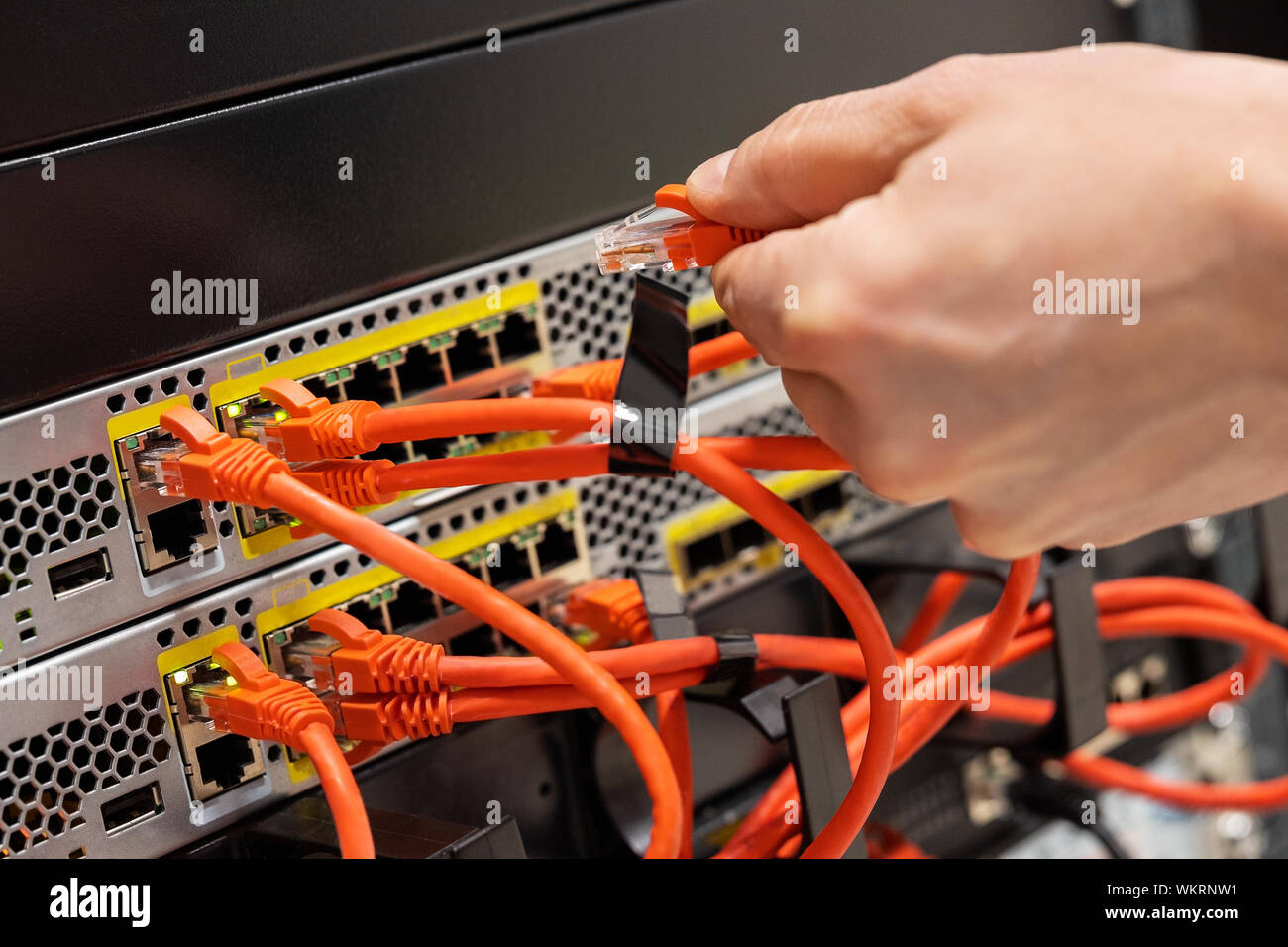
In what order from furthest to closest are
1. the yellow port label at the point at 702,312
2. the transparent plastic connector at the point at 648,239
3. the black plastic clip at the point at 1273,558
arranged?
the black plastic clip at the point at 1273,558, the yellow port label at the point at 702,312, the transparent plastic connector at the point at 648,239

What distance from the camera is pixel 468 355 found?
26.8 inches

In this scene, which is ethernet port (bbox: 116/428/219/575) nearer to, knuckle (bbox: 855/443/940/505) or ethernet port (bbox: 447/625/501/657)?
ethernet port (bbox: 447/625/501/657)

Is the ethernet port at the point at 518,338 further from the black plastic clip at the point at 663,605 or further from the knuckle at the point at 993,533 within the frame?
the knuckle at the point at 993,533

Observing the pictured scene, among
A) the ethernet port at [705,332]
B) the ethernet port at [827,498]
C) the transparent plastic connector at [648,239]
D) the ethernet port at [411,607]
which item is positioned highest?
the transparent plastic connector at [648,239]

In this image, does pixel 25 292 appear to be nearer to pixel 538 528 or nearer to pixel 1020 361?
pixel 538 528

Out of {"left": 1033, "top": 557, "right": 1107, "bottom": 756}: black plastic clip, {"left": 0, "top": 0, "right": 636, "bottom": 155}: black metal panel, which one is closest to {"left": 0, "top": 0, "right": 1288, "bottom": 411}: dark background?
{"left": 0, "top": 0, "right": 636, "bottom": 155}: black metal panel

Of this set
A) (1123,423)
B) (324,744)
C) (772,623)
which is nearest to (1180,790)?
(772,623)

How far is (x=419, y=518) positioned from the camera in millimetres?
664

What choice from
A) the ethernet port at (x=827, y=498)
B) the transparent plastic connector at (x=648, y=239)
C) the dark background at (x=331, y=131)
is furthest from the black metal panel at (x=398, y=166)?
the ethernet port at (x=827, y=498)

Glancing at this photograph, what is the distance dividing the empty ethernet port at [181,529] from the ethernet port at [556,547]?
20cm

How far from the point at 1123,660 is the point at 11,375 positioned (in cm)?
84

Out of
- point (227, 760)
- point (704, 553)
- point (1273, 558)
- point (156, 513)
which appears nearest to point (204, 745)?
point (227, 760)

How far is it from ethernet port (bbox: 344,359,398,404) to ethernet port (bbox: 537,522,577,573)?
0.13 meters

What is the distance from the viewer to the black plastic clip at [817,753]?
616 millimetres
